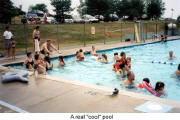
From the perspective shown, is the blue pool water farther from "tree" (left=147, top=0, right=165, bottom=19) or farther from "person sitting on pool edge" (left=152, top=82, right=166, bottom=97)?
"tree" (left=147, top=0, right=165, bottom=19)

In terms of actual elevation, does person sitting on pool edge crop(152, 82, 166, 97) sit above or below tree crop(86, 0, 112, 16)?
below

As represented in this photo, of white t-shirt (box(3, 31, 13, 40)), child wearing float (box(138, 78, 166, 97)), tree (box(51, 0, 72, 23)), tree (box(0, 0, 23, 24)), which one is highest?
tree (box(51, 0, 72, 23))

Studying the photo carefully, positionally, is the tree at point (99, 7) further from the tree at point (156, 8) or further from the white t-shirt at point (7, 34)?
the white t-shirt at point (7, 34)

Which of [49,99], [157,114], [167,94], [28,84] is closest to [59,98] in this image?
[49,99]

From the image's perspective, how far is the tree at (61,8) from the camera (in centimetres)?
5331

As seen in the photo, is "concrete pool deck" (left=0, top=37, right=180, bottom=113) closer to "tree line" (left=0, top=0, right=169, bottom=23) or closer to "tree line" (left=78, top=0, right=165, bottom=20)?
"tree line" (left=0, top=0, right=169, bottom=23)

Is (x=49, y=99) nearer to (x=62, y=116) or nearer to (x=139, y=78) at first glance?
(x=62, y=116)

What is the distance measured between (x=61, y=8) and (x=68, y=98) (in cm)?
5097

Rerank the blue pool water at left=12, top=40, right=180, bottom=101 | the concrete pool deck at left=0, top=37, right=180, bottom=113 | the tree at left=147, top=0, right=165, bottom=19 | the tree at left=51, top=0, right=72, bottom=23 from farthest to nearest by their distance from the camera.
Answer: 1. the tree at left=147, top=0, right=165, bottom=19
2. the tree at left=51, top=0, right=72, bottom=23
3. the blue pool water at left=12, top=40, right=180, bottom=101
4. the concrete pool deck at left=0, top=37, right=180, bottom=113

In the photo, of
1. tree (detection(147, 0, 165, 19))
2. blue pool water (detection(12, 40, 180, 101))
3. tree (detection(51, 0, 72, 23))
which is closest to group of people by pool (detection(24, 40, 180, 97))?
blue pool water (detection(12, 40, 180, 101))

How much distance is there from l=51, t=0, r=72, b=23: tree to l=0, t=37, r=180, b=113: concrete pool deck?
48.7m

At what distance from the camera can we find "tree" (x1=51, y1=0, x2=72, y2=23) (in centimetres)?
5331

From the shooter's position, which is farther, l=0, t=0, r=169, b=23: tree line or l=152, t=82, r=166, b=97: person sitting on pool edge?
l=0, t=0, r=169, b=23: tree line

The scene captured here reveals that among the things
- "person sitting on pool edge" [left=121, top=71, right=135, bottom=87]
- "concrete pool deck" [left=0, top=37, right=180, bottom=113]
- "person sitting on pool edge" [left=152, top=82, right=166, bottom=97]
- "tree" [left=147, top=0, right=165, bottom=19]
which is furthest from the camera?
"tree" [left=147, top=0, right=165, bottom=19]
